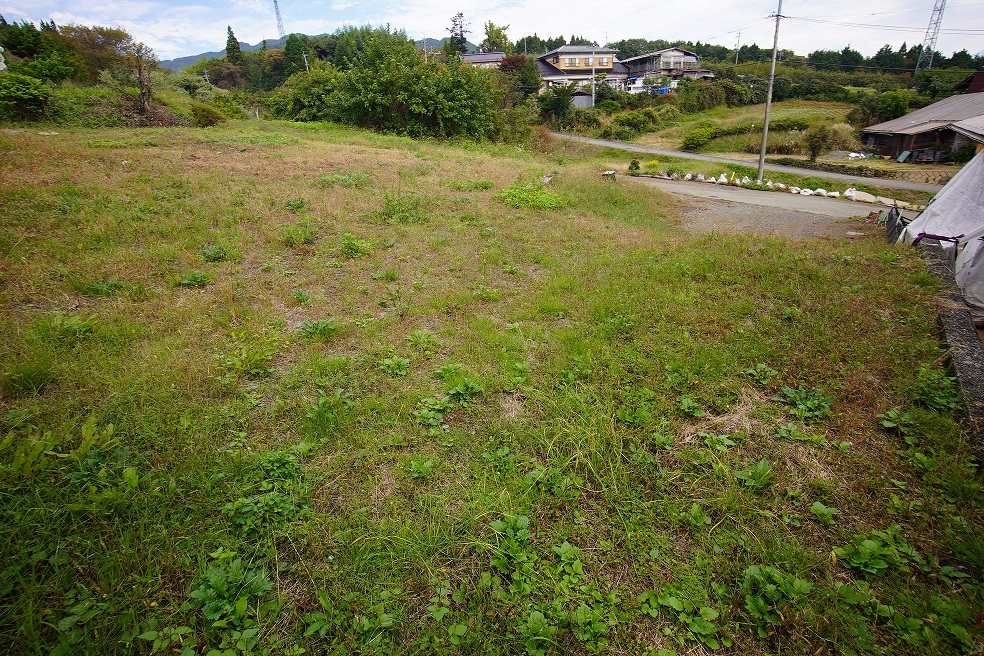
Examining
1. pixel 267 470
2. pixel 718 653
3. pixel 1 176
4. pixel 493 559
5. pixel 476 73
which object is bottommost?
pixel 718 653

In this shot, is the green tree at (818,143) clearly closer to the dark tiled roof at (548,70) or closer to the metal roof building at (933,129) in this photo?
the metal roof building at (933,129)

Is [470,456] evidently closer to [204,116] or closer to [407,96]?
[204,116]

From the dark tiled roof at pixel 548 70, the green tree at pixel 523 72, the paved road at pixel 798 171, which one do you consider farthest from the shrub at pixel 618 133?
the dark tiled roof at pixel 548 70

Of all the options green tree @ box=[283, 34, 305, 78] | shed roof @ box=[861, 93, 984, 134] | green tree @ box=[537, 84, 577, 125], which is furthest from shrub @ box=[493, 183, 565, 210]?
green tree @ box=[283, 34, 305, 78]

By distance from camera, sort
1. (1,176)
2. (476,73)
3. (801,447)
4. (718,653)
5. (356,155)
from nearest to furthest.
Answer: (718,653) → (801,447) → (1,176) → (356,155) → (476,73)

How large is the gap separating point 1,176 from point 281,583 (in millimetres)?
9753

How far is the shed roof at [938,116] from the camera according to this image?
23000 mm

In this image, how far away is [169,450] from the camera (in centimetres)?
284

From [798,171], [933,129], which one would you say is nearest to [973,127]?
[933,129]

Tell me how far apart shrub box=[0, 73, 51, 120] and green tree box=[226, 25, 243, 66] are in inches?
1922

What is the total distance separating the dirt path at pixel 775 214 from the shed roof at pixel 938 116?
46.0ft

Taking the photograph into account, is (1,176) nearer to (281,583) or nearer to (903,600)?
(281,583)

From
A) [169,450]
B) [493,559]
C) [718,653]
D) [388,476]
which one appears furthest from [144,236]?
[718,653]

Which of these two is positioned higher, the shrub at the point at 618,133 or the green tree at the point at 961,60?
the green tree at the point at 961,60
